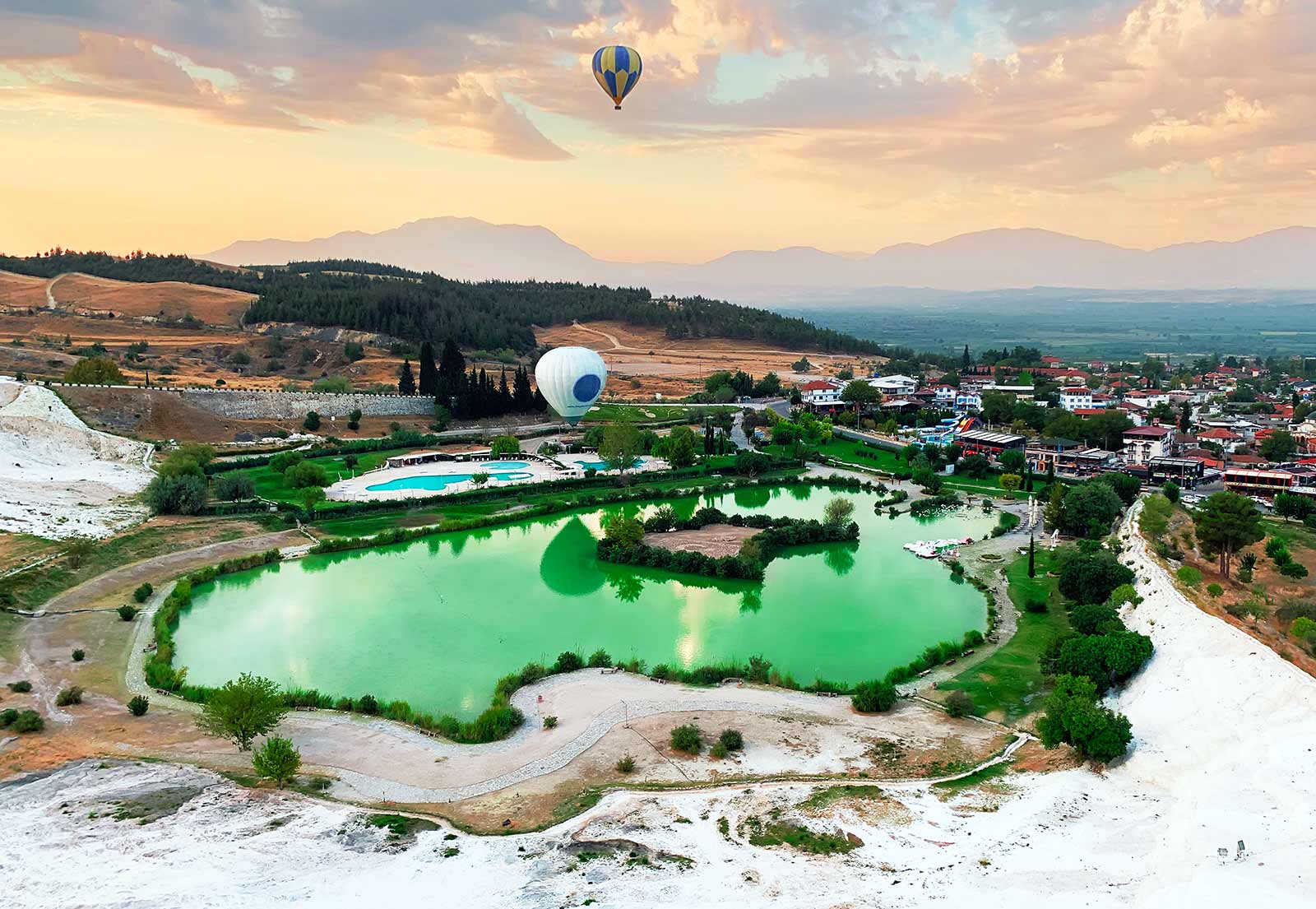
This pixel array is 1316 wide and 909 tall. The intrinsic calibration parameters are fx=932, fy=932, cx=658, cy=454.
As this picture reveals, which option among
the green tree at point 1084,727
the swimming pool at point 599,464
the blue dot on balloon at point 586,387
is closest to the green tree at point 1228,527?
the green tree at point 1084,727

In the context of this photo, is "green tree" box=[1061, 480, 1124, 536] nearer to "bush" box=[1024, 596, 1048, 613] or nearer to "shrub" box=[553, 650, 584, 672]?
"bush" box=[1024, 596, 1048, 613]

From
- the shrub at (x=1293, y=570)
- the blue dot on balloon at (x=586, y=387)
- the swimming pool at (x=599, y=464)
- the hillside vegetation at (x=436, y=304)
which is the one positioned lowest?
the shrub at (x=1293, y=570)

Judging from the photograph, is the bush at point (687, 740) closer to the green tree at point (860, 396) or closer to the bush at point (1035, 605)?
the bush at point (1035, 605)

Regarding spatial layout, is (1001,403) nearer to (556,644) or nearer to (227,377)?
(556,644)

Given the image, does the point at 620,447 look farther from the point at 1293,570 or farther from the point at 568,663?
the point at 1293,570

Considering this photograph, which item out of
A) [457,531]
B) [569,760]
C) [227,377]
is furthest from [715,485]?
[227,377]

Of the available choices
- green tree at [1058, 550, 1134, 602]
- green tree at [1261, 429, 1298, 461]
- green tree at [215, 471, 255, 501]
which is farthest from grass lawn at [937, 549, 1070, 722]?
green tree at [215, 471, 255, 501]
